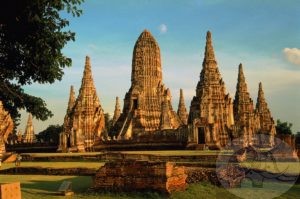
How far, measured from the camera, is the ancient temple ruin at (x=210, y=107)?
93.6 ft

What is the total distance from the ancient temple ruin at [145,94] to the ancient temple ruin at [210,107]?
28.3 feet

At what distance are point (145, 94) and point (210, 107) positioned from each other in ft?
41.2

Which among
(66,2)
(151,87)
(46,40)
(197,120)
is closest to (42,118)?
(46,40)

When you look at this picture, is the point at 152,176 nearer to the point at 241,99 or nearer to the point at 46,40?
the point at 46,40

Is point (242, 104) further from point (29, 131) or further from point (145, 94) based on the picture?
point (29, 131)

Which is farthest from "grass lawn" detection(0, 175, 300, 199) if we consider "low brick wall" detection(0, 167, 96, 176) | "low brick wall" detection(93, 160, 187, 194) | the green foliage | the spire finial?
the green foliage

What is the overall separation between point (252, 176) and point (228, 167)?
0.82 m

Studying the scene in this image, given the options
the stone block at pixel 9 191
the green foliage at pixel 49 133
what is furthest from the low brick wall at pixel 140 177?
the green foliage at pixel 49 133

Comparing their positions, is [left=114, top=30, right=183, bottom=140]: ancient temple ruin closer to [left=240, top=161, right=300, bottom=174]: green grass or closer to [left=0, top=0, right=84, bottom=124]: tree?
[left=240, top=161, right=300, bottom=174]: green grass

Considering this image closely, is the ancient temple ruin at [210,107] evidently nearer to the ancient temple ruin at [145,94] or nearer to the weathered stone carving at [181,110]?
the ancient temple ruin at [145,94]

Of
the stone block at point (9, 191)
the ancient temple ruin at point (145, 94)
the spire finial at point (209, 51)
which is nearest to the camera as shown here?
the stone block at point (9, 191)

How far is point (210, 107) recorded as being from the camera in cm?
3294

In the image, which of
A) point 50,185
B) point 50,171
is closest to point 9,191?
point 50,185

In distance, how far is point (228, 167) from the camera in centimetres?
1381
